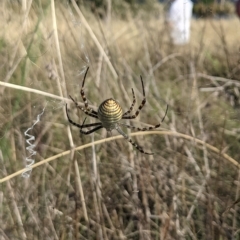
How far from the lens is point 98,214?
0.81 metres

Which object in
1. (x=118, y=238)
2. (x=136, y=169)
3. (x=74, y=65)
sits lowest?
(x=118, y=238)

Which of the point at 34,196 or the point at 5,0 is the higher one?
the point at 5,0

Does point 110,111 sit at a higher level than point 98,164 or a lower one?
higher

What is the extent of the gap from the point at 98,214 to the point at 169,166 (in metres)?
0.23

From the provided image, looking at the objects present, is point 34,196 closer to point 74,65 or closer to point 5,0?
point 74,65

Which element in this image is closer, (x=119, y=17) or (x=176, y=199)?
(x=176, y=199)

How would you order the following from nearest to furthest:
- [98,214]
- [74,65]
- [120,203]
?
[98,214] < [120,203] < [74,65]

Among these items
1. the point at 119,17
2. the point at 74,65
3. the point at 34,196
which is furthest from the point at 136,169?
the point at 119,17

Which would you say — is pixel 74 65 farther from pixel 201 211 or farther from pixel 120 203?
pixel 201 211

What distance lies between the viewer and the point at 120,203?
961 millimetres

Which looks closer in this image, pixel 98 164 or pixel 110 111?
pixel 110 111

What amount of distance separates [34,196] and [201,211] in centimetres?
36

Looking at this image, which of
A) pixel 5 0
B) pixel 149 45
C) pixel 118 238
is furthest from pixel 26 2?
pixel 149 45

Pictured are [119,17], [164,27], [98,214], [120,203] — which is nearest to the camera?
[98,214]
